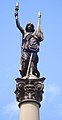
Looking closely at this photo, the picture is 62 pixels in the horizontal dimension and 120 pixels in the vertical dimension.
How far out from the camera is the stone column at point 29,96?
19.2 m

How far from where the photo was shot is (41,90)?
1986 centimetres

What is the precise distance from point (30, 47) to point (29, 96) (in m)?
3.35

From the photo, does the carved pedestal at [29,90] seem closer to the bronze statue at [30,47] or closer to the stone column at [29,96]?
the stone column at [29,96]

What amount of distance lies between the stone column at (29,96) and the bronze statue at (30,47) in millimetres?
Result: 919

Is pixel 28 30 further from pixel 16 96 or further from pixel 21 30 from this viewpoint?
pixel 16 96

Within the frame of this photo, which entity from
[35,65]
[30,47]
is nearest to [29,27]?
[30,47]

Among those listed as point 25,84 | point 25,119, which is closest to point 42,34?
point 25,84

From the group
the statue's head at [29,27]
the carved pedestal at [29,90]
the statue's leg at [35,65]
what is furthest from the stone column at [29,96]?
the statue's head at [29,27]

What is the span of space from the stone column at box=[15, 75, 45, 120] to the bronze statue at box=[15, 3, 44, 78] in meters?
0.92

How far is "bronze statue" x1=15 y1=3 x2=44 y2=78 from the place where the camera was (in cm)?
2123

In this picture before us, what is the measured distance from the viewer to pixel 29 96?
19.6 m

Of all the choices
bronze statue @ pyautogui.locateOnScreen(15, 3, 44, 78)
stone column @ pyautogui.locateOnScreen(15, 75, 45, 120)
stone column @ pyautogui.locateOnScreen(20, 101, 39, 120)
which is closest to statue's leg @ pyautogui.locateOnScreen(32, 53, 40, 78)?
bronze statue @ pyautogui.locateOnScreen(15, 3, 44, 78)

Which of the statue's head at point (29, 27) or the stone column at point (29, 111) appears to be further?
the statue's head at point (29, 27)

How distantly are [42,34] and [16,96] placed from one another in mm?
4441
